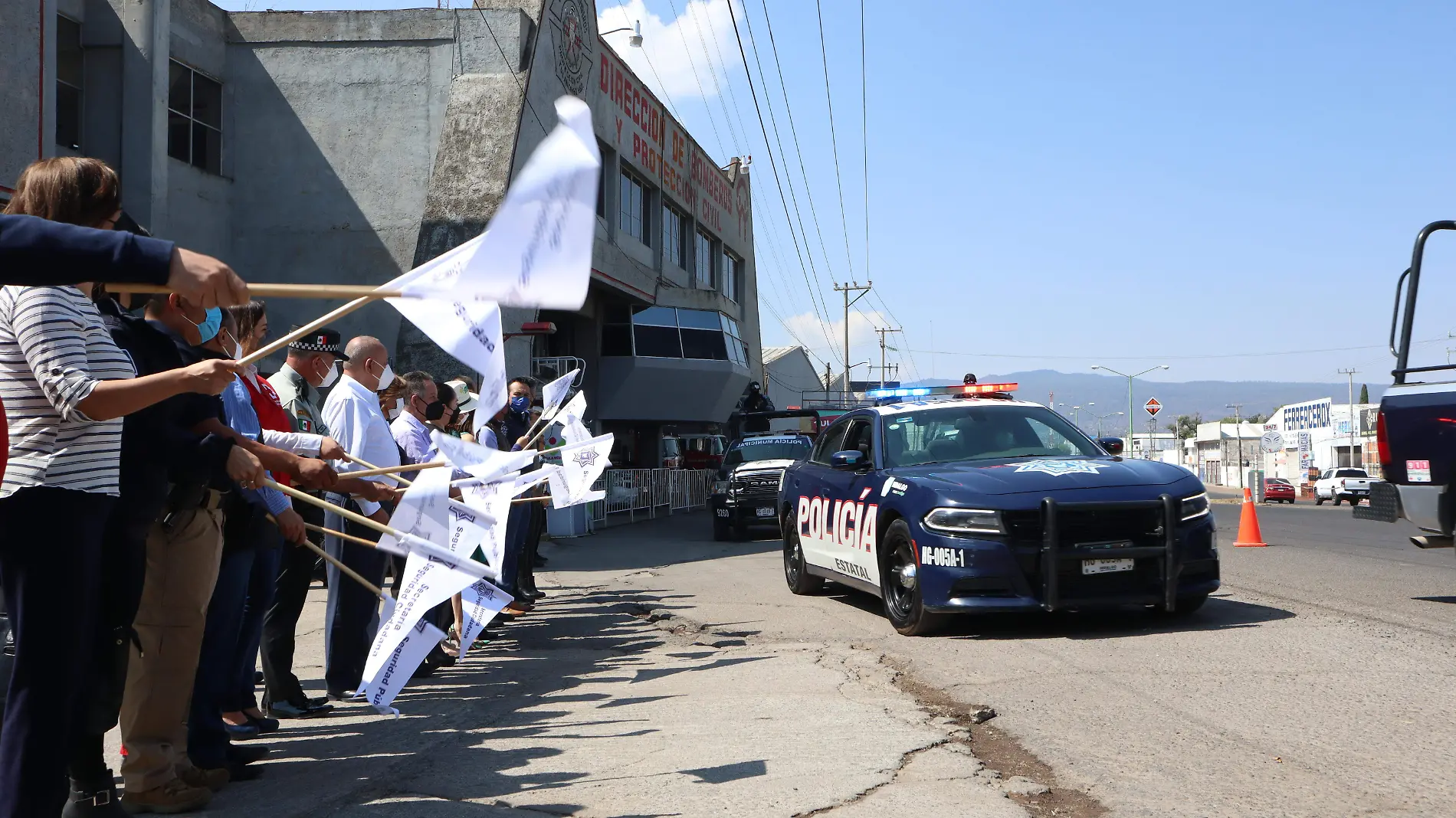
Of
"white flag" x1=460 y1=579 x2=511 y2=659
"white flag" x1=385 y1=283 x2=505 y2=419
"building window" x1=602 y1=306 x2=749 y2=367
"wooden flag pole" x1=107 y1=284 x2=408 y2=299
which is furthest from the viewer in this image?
"building window" x1=602 y1=306 x2=749 y2=367

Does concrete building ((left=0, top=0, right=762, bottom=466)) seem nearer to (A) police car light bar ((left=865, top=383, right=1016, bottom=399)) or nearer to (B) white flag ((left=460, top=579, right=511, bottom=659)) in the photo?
(A) police car light bar ((left=865, top=383, right=1016, bottom=399))

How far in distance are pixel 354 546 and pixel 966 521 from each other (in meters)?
3.54

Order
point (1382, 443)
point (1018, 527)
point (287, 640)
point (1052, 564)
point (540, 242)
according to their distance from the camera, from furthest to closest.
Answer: point (1382, 443) → point (1018, 527) → point (1052, 564) → point (287, 640) → point (540, 242)

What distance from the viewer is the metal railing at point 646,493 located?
21.6 meters

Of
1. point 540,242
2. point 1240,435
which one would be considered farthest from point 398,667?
point 1240,435

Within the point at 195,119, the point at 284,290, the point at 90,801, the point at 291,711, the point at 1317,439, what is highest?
the point at 195,119

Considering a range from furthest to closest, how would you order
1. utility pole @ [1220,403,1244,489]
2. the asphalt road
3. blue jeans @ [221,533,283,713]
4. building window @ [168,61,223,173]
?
1. utility pole @ [1220,403,1244,489]
2. building window @ [168,61,223,173]
3. blue jeans @ [221,533,283,713]
4. the asphalt road

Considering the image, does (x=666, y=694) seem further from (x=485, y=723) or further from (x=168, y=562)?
(x=168, y=562)

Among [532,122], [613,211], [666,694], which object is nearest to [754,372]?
[613,211]

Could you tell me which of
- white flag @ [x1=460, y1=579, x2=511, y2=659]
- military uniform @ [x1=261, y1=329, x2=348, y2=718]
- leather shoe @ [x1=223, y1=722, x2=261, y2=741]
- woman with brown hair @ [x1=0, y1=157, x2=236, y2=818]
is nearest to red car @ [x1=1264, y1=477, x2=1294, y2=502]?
white flag @ [x1=460, y1=579, x2=511, y2=659]

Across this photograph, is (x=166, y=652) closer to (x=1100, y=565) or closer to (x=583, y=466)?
(x=583, y=466)

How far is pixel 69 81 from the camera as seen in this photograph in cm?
1656

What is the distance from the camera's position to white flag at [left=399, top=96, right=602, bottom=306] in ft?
10.1

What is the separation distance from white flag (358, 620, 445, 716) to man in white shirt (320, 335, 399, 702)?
1507mm
